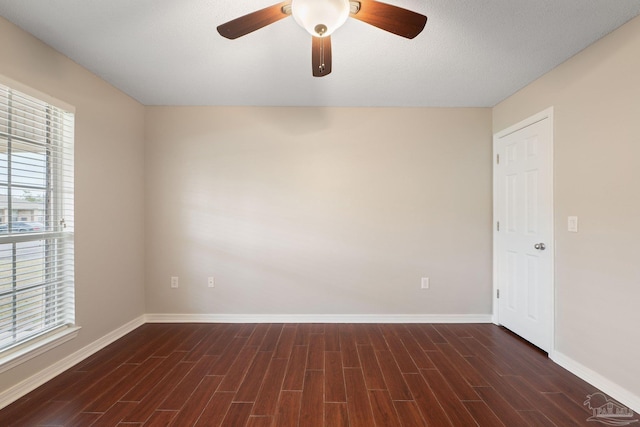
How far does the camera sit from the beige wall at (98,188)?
73.4 inches

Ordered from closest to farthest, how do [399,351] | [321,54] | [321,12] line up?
[321,12], [321,54], [399,351]

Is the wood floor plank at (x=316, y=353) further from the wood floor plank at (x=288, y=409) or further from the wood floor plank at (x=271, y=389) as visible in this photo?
the wood floor plank at (x=288, y=409)

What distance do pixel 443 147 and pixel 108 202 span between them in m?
3.49

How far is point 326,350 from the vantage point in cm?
239

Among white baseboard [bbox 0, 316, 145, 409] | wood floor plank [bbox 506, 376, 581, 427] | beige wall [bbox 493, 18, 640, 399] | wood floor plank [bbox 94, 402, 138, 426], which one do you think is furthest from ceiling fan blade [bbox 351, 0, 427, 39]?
white baseboard [bbox 0, 316, 145, 409]

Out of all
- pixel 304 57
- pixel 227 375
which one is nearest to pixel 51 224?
pixel 227 375

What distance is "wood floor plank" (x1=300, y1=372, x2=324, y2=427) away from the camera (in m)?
1.58

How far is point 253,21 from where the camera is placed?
135 centimetres

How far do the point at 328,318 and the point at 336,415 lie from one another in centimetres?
140

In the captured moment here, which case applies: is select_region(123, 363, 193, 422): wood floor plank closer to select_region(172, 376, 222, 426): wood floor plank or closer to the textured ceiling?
select_region(172, 376, 222, 426): wood floor plank

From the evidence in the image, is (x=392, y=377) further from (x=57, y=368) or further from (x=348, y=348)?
(x=57, y=368)

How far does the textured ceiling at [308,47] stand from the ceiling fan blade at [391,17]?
37cm

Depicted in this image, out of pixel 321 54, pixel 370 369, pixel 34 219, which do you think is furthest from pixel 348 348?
pixel 34 219

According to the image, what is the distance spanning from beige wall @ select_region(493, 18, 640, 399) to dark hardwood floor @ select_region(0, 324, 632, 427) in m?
0.40
